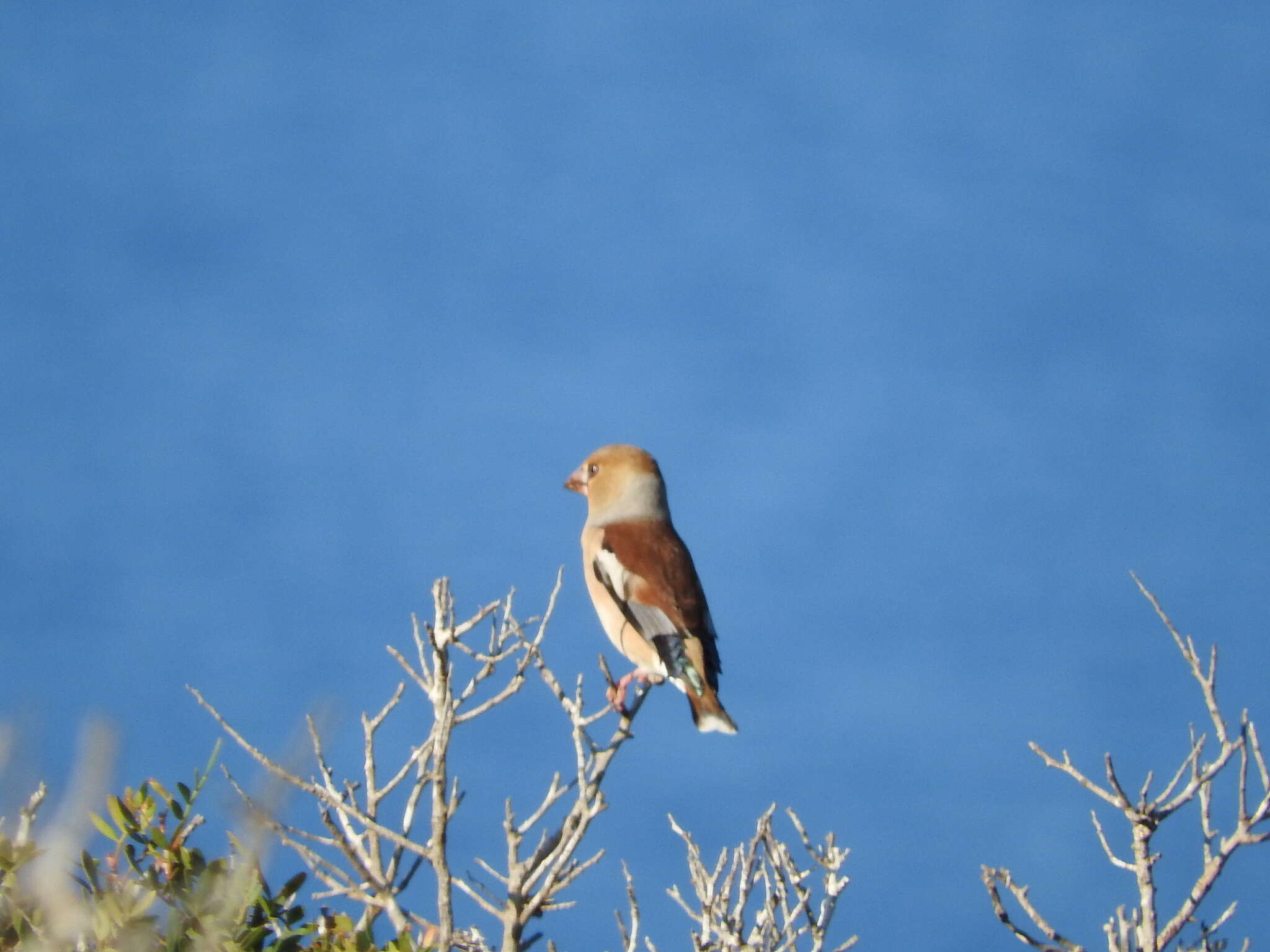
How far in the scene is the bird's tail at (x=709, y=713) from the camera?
5598 mm

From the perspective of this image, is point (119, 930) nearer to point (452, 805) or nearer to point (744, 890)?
point (452, 805)

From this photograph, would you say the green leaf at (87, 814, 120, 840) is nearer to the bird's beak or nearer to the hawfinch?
the hawfinch

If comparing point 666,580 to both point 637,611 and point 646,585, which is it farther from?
point 637,611

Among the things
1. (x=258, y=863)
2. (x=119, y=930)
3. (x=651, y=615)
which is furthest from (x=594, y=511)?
(x=258, y=863)

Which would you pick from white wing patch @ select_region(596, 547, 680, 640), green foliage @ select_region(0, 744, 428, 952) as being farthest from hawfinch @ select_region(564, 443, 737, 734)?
green foliage @ select_region(0, 744, 428, 952)

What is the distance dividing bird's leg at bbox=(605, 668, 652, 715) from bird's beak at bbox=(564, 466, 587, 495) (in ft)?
3.77

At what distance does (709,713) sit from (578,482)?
57.3 inches

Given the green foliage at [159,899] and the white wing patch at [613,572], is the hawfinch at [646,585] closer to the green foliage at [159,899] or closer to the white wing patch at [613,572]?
the white wing patch at [613,572]

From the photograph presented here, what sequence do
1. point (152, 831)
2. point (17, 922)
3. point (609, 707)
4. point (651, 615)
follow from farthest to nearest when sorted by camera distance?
1. point (651, 615)
2. point (609, 707)
3. point (152, 831)
4. point (17, 922)

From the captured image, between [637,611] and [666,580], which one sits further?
[666,580]

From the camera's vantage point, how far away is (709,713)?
5.62m

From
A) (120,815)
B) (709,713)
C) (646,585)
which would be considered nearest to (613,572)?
(646,585)

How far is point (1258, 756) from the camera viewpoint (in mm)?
4336

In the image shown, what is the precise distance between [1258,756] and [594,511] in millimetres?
3053
